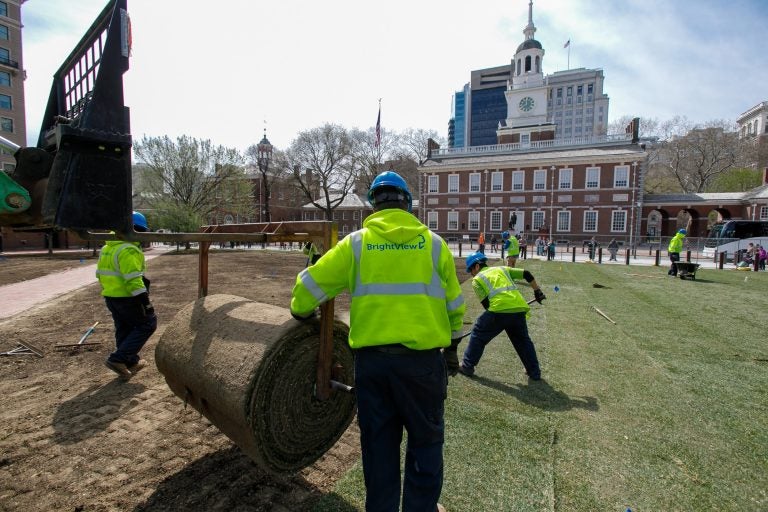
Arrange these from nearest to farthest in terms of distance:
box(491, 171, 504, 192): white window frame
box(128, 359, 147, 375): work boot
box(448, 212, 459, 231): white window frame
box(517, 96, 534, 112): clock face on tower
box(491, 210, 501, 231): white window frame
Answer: box(128, 359, 147, 375): work boot → box(491, 171, 504, 192): white window frame → box(491, 210, 501, 231): white window frame → box(448, 212, 459, 231): white window frame → box(517, 96, 534, 112): clock face on tower

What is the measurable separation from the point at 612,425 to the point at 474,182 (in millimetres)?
43777

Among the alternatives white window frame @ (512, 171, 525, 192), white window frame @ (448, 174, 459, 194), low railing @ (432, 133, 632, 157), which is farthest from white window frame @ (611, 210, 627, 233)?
white window frame @ (448, 174, 459, 194)

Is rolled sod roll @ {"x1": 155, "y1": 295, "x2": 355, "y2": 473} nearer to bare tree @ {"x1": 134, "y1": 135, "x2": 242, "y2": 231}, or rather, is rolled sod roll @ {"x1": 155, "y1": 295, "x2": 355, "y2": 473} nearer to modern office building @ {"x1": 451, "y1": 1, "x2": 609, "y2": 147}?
bare tree @ {"x1": 134, "y1": 135, "x2": 242, "y2": 231}

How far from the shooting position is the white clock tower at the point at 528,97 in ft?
167

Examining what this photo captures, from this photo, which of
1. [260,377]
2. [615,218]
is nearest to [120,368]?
[260,377]

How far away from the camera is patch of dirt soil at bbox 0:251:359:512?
2.71m

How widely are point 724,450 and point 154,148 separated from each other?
41.9m

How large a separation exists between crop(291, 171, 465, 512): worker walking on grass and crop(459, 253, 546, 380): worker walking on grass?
9.29ft

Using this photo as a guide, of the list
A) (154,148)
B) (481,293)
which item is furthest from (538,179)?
(481,293)

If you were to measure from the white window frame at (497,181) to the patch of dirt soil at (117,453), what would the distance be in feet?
143

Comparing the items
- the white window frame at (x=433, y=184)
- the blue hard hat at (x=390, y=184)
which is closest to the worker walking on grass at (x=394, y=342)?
the blue hard hat at (x=390, y=184)

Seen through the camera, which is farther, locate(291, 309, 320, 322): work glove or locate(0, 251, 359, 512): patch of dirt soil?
locate(0, 251, 359, 512): patch of dirt soil

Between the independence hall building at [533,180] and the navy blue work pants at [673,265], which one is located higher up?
the independence hall building at [533,180]

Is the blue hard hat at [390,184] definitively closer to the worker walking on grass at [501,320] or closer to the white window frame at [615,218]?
the worker walking on grass at [501,320]
